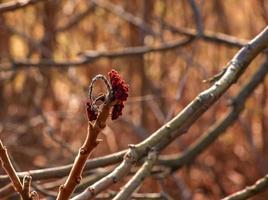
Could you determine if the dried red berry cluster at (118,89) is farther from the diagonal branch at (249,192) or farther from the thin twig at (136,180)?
the diagonal branch at (249,192)

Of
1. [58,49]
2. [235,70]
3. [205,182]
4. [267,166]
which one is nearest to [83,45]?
[58,49]

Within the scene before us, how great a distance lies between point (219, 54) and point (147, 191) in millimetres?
903

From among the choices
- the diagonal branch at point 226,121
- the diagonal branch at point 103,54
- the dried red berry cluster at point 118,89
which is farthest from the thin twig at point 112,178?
the diagonal branch at point 103,54

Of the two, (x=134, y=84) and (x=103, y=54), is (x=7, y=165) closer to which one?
(x=103, y=54)

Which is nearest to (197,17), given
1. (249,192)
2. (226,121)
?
(226,121)

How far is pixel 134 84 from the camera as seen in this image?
12.9ft

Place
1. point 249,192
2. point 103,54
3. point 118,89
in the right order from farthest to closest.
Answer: point 103,54 → point 249,192 → point 118,89

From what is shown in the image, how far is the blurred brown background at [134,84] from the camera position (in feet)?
11.6

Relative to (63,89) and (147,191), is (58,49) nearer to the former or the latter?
(63,89)

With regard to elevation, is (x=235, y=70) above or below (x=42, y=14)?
below

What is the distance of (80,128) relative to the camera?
4.10 meters

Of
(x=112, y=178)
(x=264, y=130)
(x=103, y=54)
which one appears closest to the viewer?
(x=112, y=178)

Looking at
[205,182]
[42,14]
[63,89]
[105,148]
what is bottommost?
[205,182]

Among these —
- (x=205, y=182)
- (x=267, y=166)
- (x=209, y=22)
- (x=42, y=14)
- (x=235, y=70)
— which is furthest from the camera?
(x=42, y=14)
